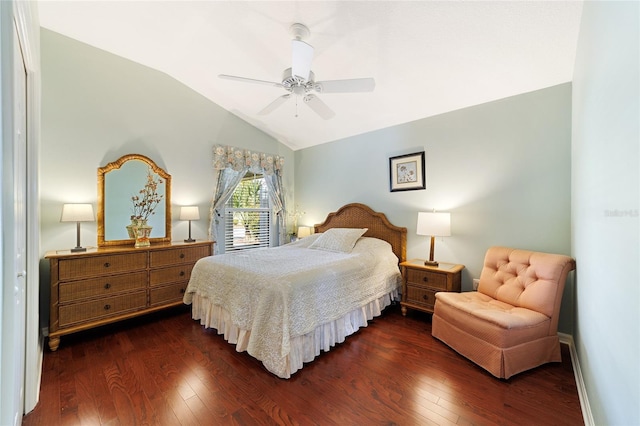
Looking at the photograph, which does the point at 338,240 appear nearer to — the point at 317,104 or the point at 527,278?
the point at 317,104

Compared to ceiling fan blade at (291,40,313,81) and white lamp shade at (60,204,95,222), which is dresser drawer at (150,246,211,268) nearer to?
white lamp shade at (60,204,95,222)

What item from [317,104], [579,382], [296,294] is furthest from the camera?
[317,104]

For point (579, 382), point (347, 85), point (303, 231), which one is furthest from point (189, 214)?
point (579, 382)

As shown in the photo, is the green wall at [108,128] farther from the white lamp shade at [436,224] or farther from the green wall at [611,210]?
the green wall at [611,210]

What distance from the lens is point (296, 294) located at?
2.07m

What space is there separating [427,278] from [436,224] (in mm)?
628

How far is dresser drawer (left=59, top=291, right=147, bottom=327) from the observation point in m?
2.48

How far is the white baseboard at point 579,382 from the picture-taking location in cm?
153

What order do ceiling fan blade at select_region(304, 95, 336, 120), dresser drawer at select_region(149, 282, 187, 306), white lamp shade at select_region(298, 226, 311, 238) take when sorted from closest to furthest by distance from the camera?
ceiling fan blade at select_region(304, 95, 336, 120) < dresser drawer at select_region(149, 282, 187, 306) < white lamp shade at select_region(298, 226, 311, 238)

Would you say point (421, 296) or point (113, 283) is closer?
point (113, 283)

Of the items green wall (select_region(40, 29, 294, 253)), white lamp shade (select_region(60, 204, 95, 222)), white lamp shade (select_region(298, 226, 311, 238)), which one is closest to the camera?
white lamp shade (select_region(60, 204, 95, 222))

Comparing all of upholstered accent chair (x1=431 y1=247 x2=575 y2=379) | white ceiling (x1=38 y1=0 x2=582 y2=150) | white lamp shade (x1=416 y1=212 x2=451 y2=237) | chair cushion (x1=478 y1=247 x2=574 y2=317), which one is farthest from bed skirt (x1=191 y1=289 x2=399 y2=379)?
white ceiling (x1=38 y1=0 x2=582 y2=150)

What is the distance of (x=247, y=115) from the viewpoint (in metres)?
4.13

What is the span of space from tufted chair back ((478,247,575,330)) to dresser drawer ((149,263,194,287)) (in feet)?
11.2
